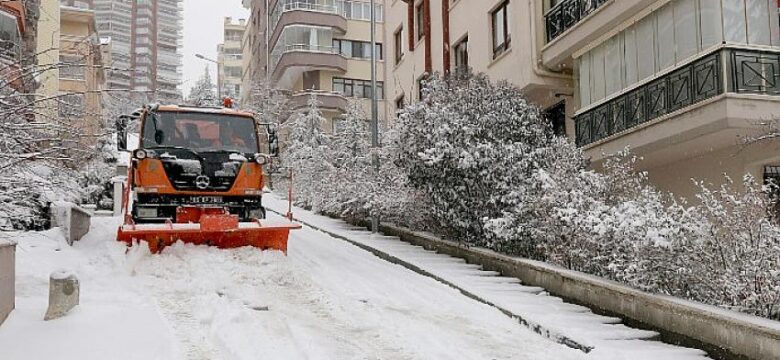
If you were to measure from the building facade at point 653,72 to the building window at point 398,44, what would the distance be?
23.2ft

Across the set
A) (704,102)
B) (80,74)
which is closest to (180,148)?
(80,74)

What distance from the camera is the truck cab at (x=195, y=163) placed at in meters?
11.1

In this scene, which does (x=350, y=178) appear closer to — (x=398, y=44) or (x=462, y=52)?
(x=462, y=52)

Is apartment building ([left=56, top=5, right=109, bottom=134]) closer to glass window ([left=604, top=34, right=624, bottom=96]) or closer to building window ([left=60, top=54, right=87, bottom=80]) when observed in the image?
building window ([left=60, top=54, right=87, bottom=80])

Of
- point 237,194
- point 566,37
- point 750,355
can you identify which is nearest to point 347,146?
point 566,37

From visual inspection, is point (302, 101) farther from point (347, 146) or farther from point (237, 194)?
point (237, 194)

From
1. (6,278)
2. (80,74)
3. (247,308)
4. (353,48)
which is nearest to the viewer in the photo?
(6,278)

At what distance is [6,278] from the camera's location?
6.74 m

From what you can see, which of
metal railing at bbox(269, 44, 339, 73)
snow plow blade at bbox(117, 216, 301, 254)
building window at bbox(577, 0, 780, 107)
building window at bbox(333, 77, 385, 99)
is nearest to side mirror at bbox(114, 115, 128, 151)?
snow plow blade at bbox(117, 216, 301, 254)

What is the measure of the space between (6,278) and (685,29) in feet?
37.4

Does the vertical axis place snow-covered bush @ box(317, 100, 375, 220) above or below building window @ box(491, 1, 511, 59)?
below

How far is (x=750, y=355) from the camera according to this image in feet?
19.5

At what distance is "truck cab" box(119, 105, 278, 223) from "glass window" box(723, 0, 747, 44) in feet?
26.3

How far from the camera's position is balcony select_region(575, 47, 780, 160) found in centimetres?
1120
